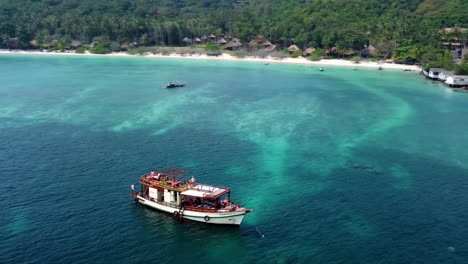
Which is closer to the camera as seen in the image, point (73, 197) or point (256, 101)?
point (73, 197)

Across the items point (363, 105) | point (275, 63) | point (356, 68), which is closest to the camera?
point (363, 105)

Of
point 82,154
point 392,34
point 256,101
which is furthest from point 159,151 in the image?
point 392,34

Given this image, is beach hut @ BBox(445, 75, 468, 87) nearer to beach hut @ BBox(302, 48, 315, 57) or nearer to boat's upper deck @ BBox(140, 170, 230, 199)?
beach hut @ BBox(302, 48, 315, 57)

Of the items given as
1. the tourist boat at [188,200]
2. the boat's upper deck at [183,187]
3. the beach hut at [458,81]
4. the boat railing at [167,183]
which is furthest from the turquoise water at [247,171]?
the beach hut at [458,81]

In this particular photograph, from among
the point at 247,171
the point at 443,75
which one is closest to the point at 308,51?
the point at 443,75

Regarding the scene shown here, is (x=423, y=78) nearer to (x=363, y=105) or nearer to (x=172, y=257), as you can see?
(x=363, y=105)

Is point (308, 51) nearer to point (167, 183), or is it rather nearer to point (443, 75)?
point (443, 75)
